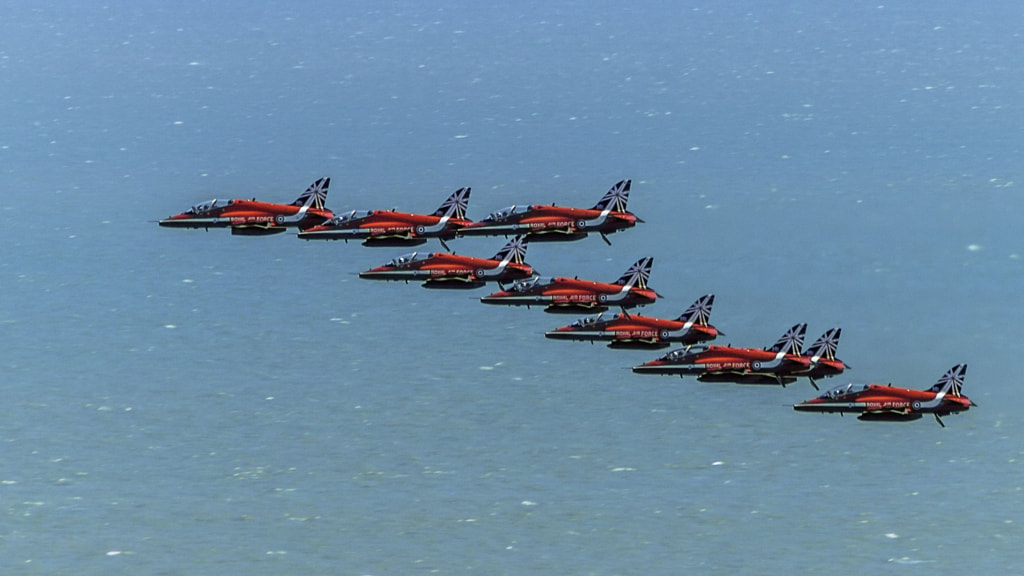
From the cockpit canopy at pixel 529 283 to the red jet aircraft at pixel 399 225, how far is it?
19.4ft

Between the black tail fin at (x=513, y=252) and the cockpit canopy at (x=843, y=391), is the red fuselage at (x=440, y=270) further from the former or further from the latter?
the cockpit canopy at (x=843, y=391)

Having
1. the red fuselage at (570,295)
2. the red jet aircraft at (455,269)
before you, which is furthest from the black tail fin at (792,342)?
the red jet aircraft at (455,269)

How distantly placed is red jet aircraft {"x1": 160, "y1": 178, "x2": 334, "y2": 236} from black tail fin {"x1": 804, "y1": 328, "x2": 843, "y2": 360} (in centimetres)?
3756

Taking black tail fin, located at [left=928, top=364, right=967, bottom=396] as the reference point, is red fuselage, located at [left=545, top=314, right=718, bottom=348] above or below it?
above

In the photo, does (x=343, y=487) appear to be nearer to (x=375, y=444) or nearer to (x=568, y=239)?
(x=375, y=444)

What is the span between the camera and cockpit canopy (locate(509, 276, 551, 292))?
533ft

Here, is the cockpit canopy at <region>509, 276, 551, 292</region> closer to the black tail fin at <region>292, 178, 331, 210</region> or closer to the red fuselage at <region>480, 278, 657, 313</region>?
the red fuselage at <region>480, 278, 657, 313</region>

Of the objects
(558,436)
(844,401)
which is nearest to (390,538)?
(558,436)

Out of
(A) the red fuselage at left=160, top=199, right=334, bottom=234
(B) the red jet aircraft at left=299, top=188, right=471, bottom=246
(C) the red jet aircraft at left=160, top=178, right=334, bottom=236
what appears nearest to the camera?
(B) the red jet aircraft at left=299, top=188, right=471, bottom=246

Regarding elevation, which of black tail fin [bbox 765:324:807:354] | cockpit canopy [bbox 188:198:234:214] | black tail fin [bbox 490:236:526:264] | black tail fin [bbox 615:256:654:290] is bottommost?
black tail fin [bbox 765:324:807:354]

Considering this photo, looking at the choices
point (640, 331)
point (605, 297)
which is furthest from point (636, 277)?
point (640, 331)

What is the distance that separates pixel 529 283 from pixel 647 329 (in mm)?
9418

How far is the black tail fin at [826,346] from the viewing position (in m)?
162

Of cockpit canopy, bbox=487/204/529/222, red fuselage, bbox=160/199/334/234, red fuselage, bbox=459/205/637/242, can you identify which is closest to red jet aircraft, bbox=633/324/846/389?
red fuselage, bbox=459/205/637/242
